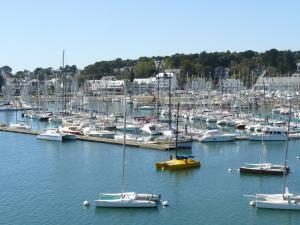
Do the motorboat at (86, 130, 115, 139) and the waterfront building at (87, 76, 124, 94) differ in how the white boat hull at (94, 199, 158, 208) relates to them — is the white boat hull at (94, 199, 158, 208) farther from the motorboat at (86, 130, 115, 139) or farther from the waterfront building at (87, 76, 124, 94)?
the waterfront building at (87, 76, 124, 94)

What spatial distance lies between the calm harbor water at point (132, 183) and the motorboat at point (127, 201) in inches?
9.8

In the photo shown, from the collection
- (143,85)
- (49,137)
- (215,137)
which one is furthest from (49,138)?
(143,85)

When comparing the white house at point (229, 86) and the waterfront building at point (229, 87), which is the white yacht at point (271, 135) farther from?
the white house at point (229, 86)

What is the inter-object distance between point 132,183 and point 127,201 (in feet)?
17.7

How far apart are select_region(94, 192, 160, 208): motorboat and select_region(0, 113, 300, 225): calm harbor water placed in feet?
0.81

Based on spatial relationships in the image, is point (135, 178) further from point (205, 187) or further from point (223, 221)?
point (223, 221)

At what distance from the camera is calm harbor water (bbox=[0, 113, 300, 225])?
976 inches

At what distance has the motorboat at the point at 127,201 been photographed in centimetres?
2552

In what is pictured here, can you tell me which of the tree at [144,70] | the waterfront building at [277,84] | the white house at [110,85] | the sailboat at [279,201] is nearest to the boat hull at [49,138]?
the sailboat at [279,201]

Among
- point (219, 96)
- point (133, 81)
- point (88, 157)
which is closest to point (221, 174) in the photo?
point (88, 157)

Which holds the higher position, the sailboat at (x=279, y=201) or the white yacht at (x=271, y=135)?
the white yacht at (x=271, y=135)

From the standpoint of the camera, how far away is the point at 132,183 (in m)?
30.9

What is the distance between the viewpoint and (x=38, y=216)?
2514cm

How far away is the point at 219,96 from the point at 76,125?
31.3 m
